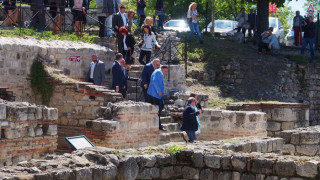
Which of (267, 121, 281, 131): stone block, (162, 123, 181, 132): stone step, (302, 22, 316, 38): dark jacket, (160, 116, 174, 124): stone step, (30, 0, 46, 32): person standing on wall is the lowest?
(267, 121, 281, 131): stone block

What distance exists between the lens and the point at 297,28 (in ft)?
99.9

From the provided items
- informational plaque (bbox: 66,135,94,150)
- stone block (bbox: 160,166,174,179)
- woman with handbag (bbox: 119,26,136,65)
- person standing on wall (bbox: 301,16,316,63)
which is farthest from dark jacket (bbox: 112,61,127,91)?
person standing on wall (bbox: 301,16,316,63)

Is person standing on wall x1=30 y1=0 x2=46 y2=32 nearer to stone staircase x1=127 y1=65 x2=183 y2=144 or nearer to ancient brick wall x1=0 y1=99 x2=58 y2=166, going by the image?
stone staircase x1=127 y1=65 x2=183 y2=144

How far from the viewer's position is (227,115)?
1834 cm

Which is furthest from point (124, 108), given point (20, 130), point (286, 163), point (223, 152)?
point (286, 163)

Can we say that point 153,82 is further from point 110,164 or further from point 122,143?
point 110,164

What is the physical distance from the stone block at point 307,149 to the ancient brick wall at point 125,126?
10.1 feet

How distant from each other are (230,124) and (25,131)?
5.74 metres

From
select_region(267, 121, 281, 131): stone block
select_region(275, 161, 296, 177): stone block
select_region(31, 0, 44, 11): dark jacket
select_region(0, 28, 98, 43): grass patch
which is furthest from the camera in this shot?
select_region(31, 0, 44, 11): dark jacket

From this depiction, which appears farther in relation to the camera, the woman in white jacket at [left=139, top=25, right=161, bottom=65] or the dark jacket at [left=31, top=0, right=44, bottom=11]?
the dark jacket at [left=31, top=0, right=44, bottom=11]

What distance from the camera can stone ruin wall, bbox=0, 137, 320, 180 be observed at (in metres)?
9.65

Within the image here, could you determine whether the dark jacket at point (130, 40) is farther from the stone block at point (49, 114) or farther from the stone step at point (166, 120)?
the stone block at point (49, 114)

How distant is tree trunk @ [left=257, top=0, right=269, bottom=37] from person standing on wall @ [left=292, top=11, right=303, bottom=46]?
1114mm

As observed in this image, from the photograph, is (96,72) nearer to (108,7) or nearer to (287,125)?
(108,7)
